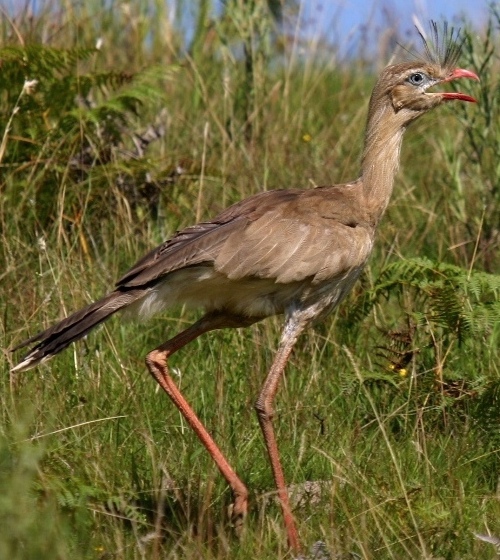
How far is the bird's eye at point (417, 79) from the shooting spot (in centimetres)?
423

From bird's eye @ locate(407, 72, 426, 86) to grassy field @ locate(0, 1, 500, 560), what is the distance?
66cm

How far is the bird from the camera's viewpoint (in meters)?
3.62

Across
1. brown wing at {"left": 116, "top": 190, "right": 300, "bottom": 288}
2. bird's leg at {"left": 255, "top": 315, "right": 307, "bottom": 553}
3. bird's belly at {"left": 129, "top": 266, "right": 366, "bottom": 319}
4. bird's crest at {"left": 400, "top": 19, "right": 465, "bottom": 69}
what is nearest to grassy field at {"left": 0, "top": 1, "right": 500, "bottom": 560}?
bird's leg at {"left": 255, "top": 315, "right": 307, "bottom": 553}

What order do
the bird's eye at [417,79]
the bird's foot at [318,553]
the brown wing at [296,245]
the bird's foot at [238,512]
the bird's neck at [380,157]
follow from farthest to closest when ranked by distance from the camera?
the bird's eye at [417,79] < the bird's neck at [380,157] < the brown wing at [296,245] < the bird's foot at [238,512] < the bird's foot at [318,553]

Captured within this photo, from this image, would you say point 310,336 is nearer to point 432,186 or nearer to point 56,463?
point 56,463

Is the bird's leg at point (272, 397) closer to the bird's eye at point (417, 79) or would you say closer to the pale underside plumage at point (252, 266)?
the pale underside plumage at point (252, 266)

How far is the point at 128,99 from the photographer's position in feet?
17.3

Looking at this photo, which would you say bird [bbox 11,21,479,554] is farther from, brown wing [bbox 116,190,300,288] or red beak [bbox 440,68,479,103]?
red beak [bbox 440,68,479,103]

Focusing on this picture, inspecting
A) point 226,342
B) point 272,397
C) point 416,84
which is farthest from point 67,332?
point 416,84

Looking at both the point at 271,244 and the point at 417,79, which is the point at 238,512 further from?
the point at 417,79

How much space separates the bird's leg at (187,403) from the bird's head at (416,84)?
0.96 meters

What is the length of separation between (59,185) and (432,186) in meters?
2.05

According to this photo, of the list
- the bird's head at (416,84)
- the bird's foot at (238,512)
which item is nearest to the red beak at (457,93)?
the bird's head at (416,84)

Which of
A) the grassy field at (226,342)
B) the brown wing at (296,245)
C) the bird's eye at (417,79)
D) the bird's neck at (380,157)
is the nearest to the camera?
the grassy field at (226,342)
